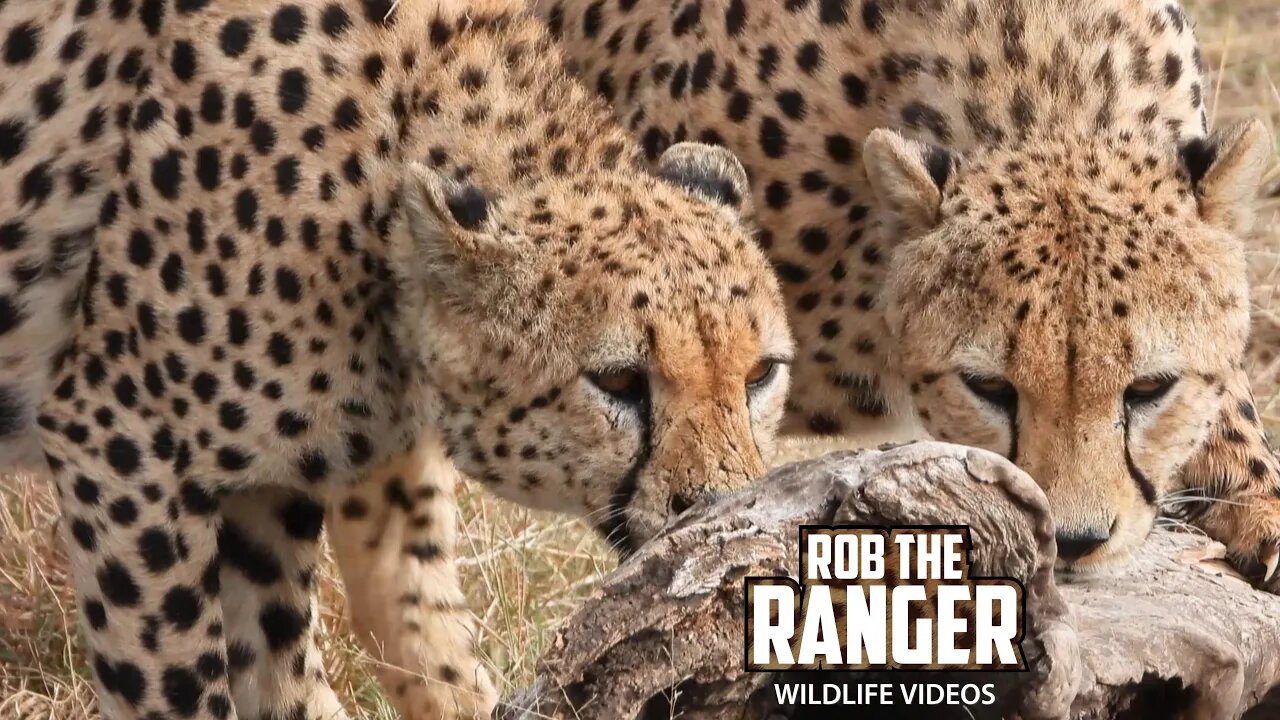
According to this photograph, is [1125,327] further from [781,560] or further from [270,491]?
[270,491]

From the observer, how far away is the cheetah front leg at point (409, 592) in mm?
5254

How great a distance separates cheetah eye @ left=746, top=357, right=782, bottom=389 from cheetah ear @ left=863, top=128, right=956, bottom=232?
49 cm

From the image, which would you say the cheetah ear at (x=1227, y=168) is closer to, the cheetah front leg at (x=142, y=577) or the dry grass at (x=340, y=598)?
the dry grass at (x=340, y=598)

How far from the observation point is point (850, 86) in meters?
4.54

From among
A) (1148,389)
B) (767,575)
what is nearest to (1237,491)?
(1148,389)

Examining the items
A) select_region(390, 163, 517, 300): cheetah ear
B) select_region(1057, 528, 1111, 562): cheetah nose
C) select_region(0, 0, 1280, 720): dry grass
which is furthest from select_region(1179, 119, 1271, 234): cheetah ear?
select_region(0, 0, 1280, 720): dry grass

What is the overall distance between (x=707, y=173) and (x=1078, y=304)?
772 mm

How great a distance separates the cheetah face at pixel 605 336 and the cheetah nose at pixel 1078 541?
562 millimetres

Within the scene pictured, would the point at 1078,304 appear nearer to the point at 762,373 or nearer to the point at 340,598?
the point at 762,373

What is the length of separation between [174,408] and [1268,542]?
2284mm

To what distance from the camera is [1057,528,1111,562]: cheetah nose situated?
383 centimetres

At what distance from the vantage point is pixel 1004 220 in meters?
4.06

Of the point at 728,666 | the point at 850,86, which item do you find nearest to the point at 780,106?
the point at 850,86

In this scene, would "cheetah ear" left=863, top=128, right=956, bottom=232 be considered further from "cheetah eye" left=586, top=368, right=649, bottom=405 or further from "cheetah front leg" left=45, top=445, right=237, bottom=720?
"cheetah front leg" left=45, top=445, right=237, bottom=720
